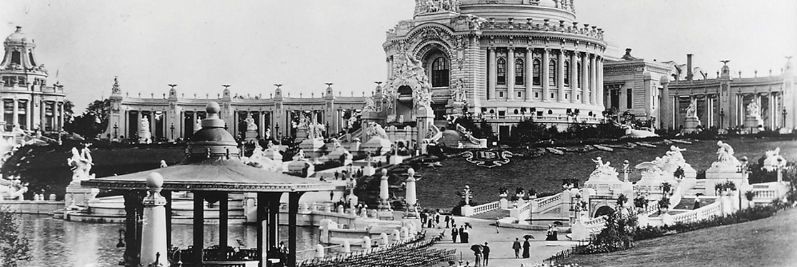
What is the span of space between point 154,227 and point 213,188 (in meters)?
1.69

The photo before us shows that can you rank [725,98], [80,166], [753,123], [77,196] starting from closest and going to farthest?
Answer: [77,196]
[80,166]
[753,123]
[725,98]

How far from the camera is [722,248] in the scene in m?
26.5

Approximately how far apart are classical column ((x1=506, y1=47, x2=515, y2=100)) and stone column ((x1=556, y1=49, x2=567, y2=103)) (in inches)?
166

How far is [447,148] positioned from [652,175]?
22679 mm

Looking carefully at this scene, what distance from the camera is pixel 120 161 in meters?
71.4

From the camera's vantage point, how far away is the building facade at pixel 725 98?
7656 cm

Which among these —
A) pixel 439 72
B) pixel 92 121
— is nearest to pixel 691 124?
pixel 439 72

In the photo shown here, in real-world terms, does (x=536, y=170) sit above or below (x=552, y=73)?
below

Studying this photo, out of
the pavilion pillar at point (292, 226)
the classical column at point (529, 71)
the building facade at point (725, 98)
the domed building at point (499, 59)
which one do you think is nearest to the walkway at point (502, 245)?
the pavilion pillar at point (292, 226)

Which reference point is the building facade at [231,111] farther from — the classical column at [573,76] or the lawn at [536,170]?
the lawn at [536,170]

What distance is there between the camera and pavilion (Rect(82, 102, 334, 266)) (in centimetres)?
2195

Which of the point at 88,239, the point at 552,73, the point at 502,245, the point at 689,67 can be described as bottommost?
the point at 88,239

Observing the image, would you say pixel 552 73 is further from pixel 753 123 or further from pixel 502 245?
pixel 502 245

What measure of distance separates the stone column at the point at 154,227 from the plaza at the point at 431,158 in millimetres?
29
